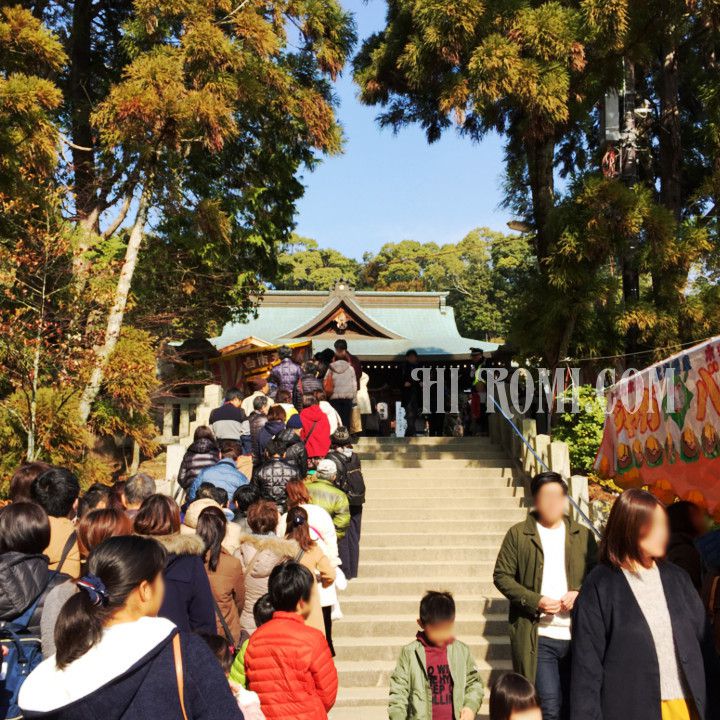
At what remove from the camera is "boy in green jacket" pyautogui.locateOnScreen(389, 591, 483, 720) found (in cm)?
384

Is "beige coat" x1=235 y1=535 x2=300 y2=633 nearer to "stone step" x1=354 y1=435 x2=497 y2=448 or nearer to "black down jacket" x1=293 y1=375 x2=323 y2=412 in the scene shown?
"black down jacket" x1=293 y1=375 x2=323 y2=412

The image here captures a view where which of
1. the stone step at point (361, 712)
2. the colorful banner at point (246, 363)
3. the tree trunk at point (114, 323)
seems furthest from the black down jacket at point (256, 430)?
the colorful banner at point (246, 363)

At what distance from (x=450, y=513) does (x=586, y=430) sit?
13.2 feet

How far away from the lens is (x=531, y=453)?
10.4m

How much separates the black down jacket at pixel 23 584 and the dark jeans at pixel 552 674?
2.56 meters

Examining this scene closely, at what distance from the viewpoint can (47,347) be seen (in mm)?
10578

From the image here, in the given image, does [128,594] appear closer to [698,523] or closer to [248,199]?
[698,523]

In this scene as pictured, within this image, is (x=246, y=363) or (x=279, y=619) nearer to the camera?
(x=279, y=619)

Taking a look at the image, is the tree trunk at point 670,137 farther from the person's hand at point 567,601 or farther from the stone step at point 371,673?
the person's hand at point 567,601

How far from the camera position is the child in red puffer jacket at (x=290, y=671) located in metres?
3.49

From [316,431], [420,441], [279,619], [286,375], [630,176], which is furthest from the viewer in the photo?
[420,441]

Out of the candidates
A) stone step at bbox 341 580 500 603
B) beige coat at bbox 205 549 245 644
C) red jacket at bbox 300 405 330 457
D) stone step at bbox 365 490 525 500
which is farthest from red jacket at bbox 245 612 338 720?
stone step at bbox 365 490 525 500

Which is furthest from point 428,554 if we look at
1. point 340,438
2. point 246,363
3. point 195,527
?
point 246,363

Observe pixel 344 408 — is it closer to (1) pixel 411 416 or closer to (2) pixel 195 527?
(1) pixel 411 416
